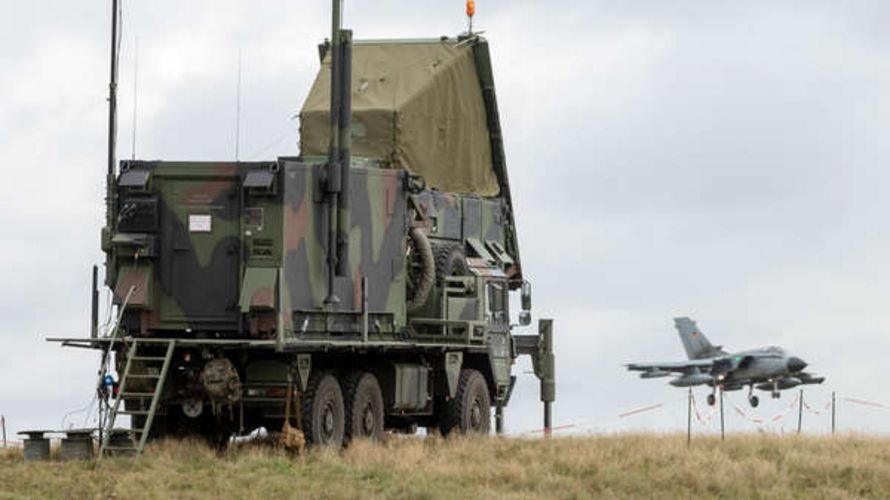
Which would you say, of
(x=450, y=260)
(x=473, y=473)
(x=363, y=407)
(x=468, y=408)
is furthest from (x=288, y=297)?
(x=468, y=408)

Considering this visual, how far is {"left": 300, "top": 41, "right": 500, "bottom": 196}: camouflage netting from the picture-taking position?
1152 inches

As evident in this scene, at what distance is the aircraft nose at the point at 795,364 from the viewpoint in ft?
287

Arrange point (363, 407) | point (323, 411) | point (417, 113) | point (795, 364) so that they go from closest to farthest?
point (323, 411) < point (363, 407) < point (417, 113) < point (795, 364)

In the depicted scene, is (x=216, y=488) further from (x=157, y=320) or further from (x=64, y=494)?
(x=157, y=320)

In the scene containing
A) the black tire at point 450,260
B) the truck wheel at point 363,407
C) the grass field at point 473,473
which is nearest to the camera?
the grass field at point 473,473

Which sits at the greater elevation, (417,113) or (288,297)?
(417,113)

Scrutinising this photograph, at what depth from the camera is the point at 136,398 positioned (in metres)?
23.8

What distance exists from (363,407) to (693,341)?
75305 mm

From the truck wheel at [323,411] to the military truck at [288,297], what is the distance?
0.03 metres

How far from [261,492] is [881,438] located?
37.9ft

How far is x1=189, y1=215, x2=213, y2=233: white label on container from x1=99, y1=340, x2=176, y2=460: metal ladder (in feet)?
5.51

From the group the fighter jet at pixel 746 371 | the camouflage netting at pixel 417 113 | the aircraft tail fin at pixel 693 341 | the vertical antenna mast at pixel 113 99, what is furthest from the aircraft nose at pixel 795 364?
the vertical antenna mast at pixel 113 99

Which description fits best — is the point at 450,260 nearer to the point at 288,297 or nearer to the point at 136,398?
the point at 288,297

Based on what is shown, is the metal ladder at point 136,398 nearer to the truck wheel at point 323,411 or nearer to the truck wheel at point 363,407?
the truck wheel at point 323,411
